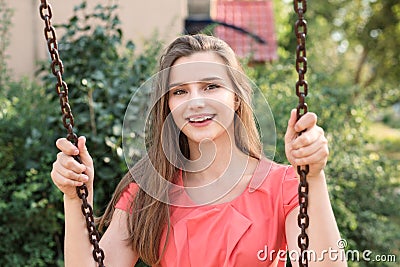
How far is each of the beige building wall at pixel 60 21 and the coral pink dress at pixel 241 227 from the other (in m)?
3.36

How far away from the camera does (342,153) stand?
4918 millimetres

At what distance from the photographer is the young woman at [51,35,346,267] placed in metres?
2.41

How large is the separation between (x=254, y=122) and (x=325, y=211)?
73 cm

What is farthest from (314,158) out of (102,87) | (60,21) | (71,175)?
(60,21)

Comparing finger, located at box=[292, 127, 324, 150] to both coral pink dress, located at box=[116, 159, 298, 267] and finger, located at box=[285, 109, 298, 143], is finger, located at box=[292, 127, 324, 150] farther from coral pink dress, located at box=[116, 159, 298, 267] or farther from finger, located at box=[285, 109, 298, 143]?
coral pink dress, located at box=[116, 159, 298, 267]

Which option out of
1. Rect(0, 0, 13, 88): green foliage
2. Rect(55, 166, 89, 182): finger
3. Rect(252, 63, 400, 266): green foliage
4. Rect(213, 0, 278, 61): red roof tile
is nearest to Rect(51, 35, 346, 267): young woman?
Rect(55, 166, 89, 182): finger

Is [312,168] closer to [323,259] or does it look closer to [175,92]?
[323,259]

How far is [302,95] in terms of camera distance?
6.48ft

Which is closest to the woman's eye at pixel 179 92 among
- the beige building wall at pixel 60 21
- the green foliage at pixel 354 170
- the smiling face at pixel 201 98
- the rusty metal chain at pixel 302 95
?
the smiling face at pixel 201 98

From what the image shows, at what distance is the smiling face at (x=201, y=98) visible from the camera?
8.18 ft

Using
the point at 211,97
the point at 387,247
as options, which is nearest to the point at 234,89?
the point at 211,97

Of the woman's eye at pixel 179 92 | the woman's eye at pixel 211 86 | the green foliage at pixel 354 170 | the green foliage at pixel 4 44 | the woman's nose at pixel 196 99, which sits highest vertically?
the green foliage at pixel 4 44

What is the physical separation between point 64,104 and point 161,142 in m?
0.59

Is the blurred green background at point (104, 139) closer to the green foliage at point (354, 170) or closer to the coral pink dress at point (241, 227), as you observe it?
the green foliage at point (354, 170)
